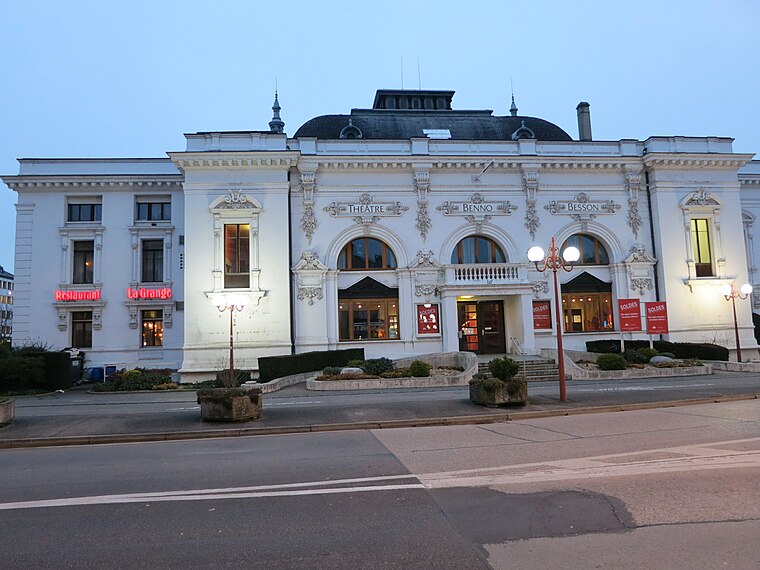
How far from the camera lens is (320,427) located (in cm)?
1154

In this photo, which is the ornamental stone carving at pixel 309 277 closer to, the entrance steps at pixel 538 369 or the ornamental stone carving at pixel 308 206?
the ornamental stone carving at pixel 308 206

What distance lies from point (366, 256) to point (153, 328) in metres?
12.9

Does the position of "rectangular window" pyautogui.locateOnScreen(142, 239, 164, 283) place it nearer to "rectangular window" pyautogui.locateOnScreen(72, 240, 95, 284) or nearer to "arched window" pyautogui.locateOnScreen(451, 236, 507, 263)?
"rectangular window" pyautogui.locateOnScreen(72, 240, 95, 284)

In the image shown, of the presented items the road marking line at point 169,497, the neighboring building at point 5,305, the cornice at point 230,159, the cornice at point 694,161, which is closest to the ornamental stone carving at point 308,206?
the cornice at point 230,159

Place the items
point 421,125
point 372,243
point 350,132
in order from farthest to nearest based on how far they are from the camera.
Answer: point 421,125, point 350,132, point 372,243

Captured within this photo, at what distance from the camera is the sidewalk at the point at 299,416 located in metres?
11.1

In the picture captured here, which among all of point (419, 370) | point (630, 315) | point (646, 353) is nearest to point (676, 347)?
point (646, 353)

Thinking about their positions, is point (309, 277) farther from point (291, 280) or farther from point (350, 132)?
point (350, 132)

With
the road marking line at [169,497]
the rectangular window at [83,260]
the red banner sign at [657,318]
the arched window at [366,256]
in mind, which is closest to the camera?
the road marking line at [169,497]

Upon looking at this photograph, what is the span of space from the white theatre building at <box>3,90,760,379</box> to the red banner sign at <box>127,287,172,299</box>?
0.08m

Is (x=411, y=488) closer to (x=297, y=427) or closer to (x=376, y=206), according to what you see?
(x=297, y=427)

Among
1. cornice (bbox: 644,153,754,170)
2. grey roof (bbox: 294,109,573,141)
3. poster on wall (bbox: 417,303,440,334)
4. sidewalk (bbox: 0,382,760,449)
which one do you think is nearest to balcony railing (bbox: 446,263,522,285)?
poster on wall (bbox: 417,303,440,334)

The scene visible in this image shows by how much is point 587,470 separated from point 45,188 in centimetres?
3258

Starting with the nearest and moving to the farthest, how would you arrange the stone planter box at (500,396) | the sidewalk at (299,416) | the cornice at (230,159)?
the sidewalk at (299,416), the stone planter box at (500,396), the cornice at (230,159)
